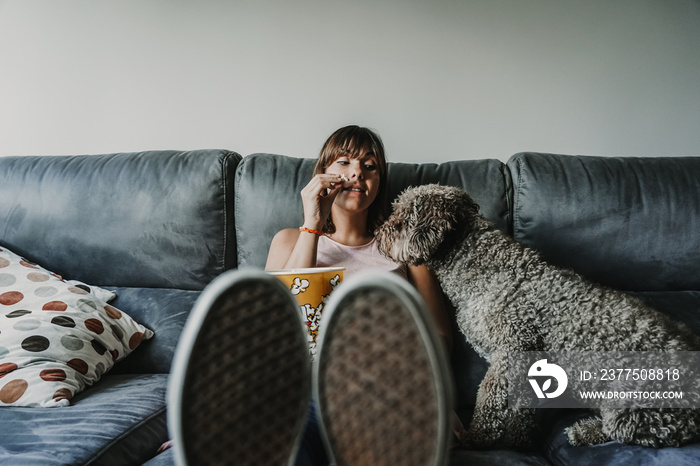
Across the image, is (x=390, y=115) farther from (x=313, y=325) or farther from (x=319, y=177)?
(x=313, y=325)

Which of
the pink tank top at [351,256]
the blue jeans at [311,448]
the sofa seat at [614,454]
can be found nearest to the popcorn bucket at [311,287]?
the blue jeans at [311,448]

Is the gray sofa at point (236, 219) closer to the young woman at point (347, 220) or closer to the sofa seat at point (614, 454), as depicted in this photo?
the young woman at point (347, 220)

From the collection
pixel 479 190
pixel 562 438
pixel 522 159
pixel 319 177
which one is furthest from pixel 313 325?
pixel 522 159

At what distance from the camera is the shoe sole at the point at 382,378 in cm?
69

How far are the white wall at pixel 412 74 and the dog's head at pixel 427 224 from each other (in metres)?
0.76

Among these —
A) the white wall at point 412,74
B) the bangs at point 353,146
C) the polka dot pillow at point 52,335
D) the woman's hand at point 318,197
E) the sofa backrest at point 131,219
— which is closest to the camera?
the polka dot pillow at point 52,335

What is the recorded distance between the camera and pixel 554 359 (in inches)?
49.3

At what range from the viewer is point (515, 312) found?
4.27 feet

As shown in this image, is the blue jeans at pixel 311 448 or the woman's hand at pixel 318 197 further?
the woman's hand at pixel 318 197

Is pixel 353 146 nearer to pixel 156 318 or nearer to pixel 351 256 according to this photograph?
pixel 351 256

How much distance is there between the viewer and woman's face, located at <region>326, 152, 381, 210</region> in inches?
65.0

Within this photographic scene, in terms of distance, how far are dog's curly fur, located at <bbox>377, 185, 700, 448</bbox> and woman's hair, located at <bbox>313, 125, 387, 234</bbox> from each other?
245 millimetres

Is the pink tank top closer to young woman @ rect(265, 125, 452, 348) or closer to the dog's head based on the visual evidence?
young woman @ rect(265, 125, 452, 348)

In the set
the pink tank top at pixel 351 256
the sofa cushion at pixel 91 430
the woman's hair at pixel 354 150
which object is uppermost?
the woman's hair at pixel 354 150
